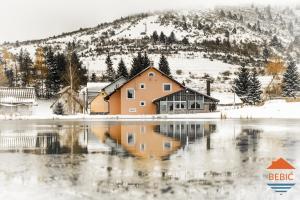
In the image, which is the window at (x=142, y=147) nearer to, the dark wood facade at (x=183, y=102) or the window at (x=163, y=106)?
the dark wood facade at (x=183, y=102)

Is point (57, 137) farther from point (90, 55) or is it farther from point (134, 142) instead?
point (90, 55)

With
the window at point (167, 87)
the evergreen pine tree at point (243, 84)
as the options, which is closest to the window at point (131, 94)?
the window at point (167, 87)

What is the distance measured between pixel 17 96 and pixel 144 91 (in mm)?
22401

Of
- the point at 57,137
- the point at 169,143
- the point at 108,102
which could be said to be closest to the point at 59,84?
the point at 108,102

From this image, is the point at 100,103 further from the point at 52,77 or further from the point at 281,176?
the point at 281,176

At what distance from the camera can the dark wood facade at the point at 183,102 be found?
74312mm

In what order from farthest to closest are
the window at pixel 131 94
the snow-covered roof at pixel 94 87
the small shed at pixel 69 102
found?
1. the snow-covered roof at pixel 94 87
2. the small shed at pixel 69 102
3. the window at pixel 131 94

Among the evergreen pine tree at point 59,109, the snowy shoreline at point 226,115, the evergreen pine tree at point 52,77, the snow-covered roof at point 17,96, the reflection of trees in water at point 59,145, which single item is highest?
the evergreen pine tree at point 52,77

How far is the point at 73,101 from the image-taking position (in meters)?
82.1

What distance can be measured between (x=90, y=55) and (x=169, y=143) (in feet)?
548

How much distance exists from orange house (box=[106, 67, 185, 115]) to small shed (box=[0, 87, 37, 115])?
13.9 m

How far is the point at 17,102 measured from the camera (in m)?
78.9

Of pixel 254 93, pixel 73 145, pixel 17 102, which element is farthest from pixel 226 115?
pixel 73 145

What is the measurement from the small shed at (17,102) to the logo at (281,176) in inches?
2518
